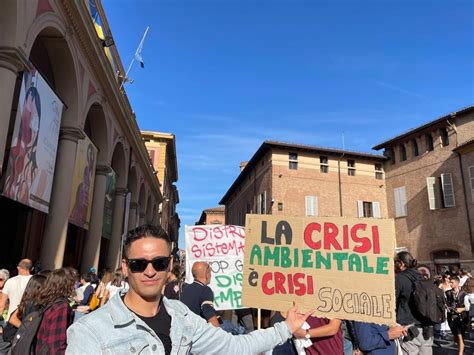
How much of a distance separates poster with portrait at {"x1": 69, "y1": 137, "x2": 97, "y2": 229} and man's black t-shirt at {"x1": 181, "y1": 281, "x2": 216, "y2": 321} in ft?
27.2

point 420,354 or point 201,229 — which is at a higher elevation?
point 201,229

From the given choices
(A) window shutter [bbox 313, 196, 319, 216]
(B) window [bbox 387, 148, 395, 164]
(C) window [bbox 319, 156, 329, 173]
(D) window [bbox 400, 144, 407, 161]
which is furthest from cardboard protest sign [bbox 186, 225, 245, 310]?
(B) window [bbox 387, 148, 395, 164]

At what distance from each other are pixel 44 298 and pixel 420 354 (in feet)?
15.1

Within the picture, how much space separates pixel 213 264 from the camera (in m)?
6.95

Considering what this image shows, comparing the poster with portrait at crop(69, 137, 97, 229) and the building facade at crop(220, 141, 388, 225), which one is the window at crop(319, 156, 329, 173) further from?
the poster with portrait at crop(69, 137, 97, 229)

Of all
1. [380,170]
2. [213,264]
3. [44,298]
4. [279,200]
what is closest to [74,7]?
[213,264]

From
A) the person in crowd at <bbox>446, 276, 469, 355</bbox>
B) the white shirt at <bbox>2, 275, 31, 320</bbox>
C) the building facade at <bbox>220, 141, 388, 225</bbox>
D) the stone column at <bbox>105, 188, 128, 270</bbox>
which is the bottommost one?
the person in crowd at <bbox>446, 276, 469, 355</bbox>

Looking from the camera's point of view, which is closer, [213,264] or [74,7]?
[213,264]

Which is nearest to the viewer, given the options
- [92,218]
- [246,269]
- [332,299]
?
[332,299]

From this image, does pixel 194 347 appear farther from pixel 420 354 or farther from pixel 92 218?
pixel 92 218

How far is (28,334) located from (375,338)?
3113 millimetres

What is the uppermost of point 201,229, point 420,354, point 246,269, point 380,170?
point 380,170

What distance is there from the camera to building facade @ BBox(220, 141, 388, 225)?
29.9 meters

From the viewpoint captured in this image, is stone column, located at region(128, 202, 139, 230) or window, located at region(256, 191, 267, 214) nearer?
stone column, located at region(128, 202, 139, 230)
